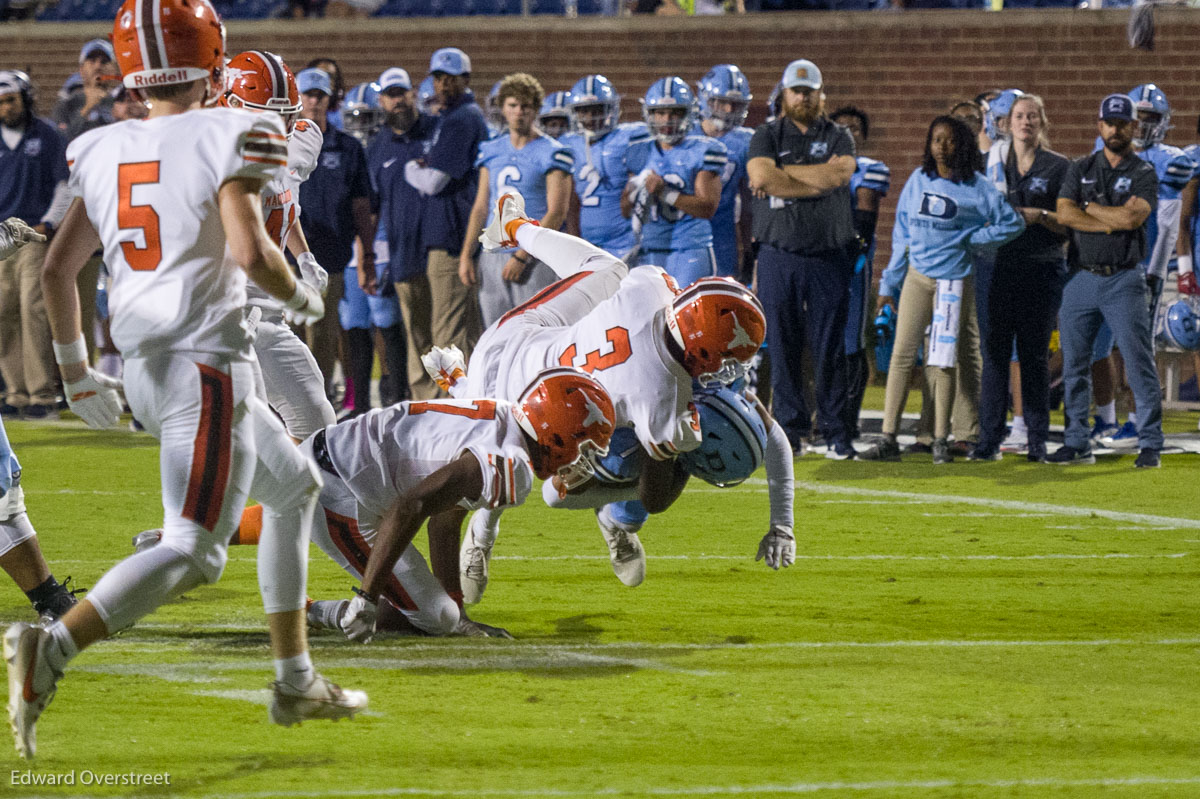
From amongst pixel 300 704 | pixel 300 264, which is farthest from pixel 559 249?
pixel 300 704

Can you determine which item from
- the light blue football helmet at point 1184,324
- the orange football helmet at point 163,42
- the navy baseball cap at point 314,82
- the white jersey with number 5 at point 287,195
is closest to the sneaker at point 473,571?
the white jersey with number 5 at point 287,195

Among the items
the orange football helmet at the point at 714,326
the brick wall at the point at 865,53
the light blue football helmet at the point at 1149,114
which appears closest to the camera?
the orange football helmet at the point at 714,326

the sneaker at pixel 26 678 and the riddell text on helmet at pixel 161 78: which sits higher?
the riddell text on helmet at pixel 161 78

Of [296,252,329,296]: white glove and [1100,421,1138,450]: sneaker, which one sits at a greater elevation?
[296,252,329,296]: white glove

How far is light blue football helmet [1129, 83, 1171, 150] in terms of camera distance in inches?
410

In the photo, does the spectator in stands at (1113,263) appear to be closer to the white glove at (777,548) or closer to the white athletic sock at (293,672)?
the white glove at (777,548)

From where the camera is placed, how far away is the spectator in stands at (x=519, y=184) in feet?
32.3

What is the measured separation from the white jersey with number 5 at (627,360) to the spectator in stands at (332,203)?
4282 mm

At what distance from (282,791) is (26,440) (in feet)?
24.2

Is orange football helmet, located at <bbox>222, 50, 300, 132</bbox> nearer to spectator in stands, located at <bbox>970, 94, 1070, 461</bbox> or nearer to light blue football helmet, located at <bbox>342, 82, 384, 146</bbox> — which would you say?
spectator in stands, located at <bbox>970, 94, 1070, 461</bbox>

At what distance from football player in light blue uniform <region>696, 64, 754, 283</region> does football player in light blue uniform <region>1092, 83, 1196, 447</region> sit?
241cm

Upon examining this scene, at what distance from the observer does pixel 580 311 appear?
6523 mm

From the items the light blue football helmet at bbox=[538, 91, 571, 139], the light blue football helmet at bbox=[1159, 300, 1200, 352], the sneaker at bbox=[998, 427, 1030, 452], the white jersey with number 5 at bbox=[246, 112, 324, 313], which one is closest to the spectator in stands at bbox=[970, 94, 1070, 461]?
the sneaker at bbox=[998, 427, 1030, 452]

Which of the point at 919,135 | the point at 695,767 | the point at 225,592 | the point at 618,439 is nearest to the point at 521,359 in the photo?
the point at 618,439
